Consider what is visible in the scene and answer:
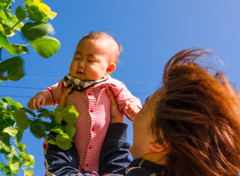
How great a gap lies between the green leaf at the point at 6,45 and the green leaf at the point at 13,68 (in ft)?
0.14

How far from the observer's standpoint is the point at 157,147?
88 centimetres

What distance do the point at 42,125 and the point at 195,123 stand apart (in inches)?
22.5

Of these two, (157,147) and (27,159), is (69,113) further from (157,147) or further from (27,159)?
(27,159)

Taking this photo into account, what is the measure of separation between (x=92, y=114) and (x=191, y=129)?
58 cm

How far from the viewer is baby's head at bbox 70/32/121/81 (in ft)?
4.56

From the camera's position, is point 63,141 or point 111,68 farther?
point 111,68

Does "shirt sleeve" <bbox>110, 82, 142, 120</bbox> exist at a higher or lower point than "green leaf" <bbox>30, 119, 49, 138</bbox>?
higher

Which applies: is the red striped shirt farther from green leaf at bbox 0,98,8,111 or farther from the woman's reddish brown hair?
the woman's reddish brown hair

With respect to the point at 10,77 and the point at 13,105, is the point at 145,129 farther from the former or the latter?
the point at 13,105

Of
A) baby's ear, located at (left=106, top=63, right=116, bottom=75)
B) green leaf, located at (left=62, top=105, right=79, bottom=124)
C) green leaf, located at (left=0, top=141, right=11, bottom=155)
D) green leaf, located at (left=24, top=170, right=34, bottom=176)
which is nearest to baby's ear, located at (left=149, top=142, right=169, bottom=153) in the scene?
green leaf, located at (left=62, top=105, right=79, bottom=124)

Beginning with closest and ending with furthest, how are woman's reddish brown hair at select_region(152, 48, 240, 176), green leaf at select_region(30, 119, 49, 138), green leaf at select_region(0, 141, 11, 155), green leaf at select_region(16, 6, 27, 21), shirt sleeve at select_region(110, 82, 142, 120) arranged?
1. woman's reddish brown hair at select_region(152, 48, 240, 176)
2. green leaf at select_region(16, 6, 27, 21)
3. green leaf at select_region(30, 119, 49, 138)
4. shirt sleeve at select_region(110, 82, 142, 120)
5. green leaf at select_region(0, 141, 11, 155)

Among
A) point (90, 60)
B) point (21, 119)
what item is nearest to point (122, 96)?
point (90, 60)

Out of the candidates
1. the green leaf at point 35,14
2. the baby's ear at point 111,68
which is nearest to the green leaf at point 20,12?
the green leaf at point 35,14

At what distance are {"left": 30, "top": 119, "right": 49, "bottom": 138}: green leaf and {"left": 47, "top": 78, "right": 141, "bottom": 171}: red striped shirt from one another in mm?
212
